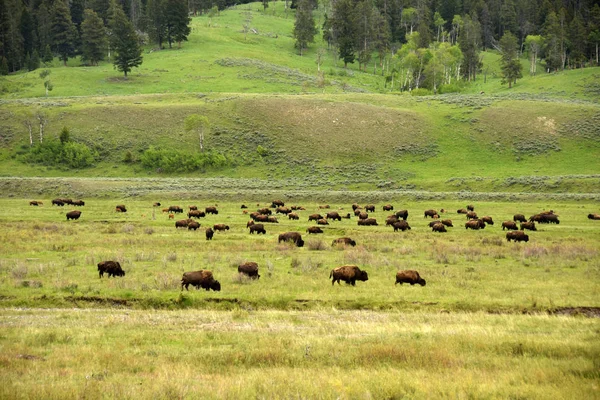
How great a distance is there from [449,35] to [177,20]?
81427mm

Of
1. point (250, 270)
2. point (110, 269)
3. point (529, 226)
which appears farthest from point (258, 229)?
point (529, 226)

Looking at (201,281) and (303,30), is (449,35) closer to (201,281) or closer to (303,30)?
(303,30)

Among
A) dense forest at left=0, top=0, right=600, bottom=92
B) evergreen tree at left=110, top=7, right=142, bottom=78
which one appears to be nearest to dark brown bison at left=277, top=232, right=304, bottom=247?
dense forest at left=0, top=0, right=600, bottom=92

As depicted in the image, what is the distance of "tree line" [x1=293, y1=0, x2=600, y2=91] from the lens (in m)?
128

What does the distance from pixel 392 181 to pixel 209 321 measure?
59.8m

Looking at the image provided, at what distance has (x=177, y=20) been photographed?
141500 mm

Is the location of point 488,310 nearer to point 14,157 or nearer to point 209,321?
point 209,321

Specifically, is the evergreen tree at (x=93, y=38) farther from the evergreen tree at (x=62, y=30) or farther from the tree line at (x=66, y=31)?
the evergreen tree at (x=62, y=30)

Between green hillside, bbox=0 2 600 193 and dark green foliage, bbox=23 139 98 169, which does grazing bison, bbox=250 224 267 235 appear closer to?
green hillside, bbox=0 2 600 193

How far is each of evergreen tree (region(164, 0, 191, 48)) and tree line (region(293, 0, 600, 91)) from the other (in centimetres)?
3252

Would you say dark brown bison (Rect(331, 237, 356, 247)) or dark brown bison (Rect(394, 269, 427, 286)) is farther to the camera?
dark brown bison (Rect(331, 237, 356, 247))

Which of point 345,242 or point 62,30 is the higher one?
point 62,30

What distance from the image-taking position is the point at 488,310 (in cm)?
1602

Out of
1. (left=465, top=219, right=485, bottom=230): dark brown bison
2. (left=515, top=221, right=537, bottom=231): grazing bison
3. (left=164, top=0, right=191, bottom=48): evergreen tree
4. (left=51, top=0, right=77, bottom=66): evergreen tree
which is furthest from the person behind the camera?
(left=164, top=0, right=191, bottom=48): evergreen tree
